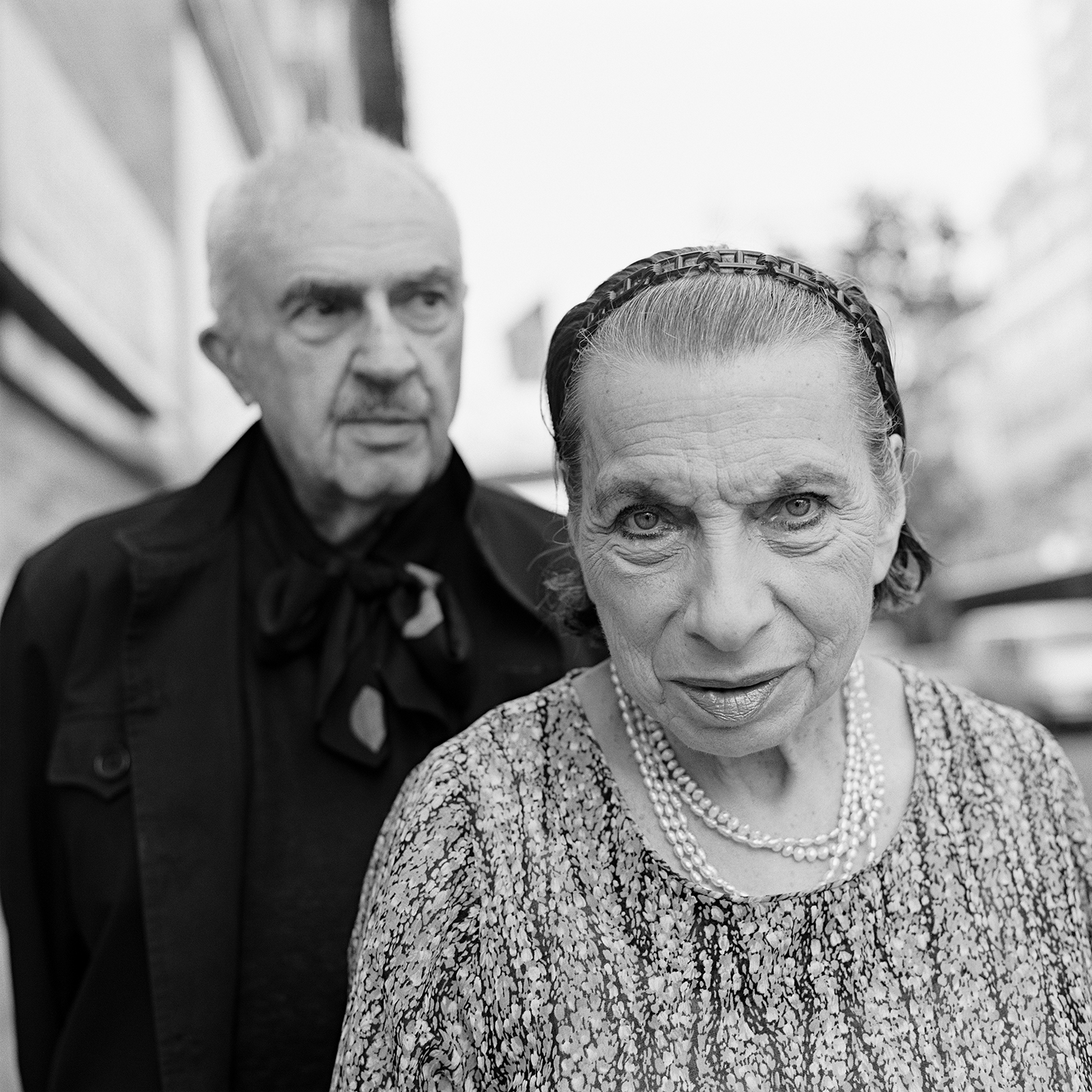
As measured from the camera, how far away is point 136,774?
8.18ft

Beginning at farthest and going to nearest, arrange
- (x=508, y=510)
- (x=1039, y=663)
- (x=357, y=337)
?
(x=1039, y=663)
(x=508, y=510)
(x=357, y=337)

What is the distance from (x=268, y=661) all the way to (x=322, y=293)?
2.36ft

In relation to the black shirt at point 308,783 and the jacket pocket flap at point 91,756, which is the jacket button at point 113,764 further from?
the black shirt at point 308,783

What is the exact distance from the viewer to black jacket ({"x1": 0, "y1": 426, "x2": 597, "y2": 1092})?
2379 mm

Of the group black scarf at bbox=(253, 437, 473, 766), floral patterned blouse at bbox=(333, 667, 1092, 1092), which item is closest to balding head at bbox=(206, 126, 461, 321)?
black scarf at bbox=(253, 437, 473, 766)

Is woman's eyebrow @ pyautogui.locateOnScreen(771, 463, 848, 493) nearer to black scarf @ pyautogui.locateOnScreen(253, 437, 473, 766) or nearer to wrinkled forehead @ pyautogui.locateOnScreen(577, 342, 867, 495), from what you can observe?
wrinkled forehead @ pyautogui.locateOnScreen(577, 342, 867, 495)

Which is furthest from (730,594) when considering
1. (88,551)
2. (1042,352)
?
(1042,352)

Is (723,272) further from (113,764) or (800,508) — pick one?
(113,764)

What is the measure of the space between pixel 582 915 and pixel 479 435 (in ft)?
51.2

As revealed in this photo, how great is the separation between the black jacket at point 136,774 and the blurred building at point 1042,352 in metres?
33.7

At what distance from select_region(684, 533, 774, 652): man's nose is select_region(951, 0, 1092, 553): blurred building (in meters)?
34.4

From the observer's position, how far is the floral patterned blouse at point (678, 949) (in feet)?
5.36

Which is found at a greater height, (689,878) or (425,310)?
(425,310)

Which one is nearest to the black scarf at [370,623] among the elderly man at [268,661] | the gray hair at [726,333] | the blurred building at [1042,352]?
the elderly man at [268,661]
